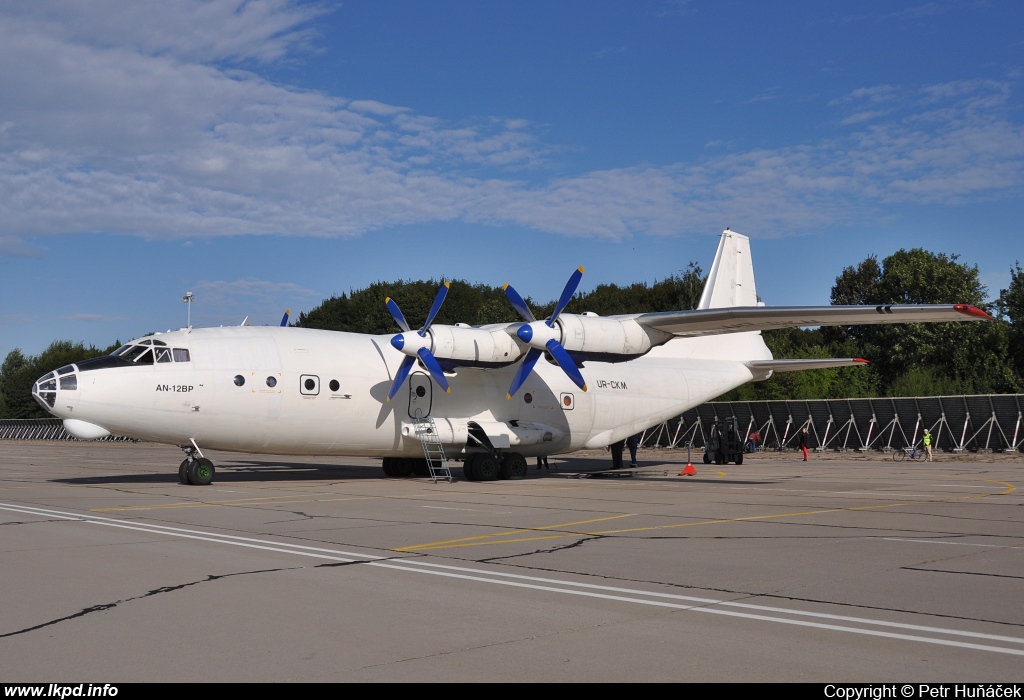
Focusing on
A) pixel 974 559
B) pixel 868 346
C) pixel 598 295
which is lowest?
pixel 974 559

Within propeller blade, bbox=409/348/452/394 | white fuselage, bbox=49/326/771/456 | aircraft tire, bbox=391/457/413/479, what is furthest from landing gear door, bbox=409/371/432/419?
aircraft tire, bbox=391/457/413/479

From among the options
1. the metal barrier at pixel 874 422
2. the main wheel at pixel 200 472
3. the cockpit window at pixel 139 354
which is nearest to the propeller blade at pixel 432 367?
the main wheel at pixel 200 472

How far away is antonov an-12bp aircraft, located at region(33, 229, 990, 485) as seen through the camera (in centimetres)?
2086

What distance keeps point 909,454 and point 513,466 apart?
69.6ft

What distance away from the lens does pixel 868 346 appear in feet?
226

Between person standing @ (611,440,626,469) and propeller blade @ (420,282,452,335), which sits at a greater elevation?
propeller blade @ (420,282,452,335)

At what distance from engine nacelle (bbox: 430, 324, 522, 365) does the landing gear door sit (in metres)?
1.43

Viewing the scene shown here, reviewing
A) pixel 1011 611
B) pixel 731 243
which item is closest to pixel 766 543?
pixel 1011 611

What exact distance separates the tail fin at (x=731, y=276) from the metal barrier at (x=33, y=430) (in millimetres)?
68374

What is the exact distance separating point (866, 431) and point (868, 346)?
93.0ft

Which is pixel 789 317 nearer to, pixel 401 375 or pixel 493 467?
pixel 493 467

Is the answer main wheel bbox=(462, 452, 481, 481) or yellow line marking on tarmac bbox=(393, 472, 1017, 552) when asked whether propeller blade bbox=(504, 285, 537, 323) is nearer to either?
main wheel bbox=(462, 452, 481, 481)
